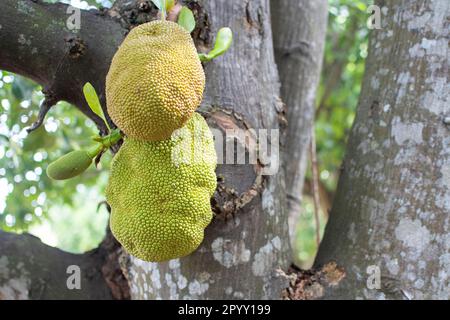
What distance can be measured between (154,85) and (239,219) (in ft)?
1.33

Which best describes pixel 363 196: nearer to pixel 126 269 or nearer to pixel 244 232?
pixel 244 232

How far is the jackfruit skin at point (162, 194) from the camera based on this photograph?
0.77 m

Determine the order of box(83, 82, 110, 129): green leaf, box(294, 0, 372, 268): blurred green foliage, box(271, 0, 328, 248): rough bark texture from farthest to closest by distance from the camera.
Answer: box(294, 0, 372, 268): blurred green foliage → box(271, 0, 328, 248): rough bark texture → box(83, 82, 110, 129): green leaf

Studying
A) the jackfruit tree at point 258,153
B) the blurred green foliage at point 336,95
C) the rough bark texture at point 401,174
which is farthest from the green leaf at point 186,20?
the blurred green foliage at point 336,95

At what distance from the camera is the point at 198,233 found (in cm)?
82

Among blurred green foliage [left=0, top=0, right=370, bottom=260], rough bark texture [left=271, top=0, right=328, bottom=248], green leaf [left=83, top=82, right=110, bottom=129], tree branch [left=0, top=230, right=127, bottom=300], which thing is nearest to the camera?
green leaf [left=83, top=82, right=110, bottom=129]

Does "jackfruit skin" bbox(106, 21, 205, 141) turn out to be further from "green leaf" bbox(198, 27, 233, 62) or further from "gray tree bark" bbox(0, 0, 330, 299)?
"gray tree bark" bbox(0, 0, 330, 299)

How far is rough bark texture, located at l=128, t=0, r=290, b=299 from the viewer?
3.38 feet

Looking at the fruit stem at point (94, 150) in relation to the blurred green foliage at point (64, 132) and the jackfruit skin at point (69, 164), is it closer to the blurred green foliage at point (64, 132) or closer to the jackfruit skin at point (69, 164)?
the jackfruit skin at point (69, 164)

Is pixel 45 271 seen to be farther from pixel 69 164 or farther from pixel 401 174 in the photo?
pixel 401 174

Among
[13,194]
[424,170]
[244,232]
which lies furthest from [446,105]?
[13,194]

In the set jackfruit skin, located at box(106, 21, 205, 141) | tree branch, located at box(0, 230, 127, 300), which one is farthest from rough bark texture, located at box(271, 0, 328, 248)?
jackfruit skin, located at box(106, 21, 205, 141)

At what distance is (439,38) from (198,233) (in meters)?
0.67

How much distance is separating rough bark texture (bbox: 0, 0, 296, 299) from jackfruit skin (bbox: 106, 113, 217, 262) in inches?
7.2
